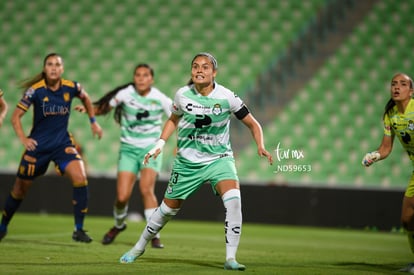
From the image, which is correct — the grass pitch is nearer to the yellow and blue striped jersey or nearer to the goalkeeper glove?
the goalkeeper glove

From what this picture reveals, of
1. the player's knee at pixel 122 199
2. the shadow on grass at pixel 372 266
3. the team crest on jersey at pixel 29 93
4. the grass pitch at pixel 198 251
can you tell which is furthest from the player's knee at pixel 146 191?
the shadow on grass at pixel 372 266

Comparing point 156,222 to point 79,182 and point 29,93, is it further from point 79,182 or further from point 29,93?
point 29,93

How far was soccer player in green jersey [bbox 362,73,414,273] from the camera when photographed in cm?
745

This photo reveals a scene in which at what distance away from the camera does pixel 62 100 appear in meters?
8.87

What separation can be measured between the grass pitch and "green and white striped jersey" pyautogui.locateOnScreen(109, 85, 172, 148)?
1407mm

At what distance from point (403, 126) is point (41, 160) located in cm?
427

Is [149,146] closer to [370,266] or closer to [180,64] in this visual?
[370,266]

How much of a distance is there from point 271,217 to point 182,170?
328 inches

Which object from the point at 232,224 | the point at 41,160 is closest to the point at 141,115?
the point at 41,160

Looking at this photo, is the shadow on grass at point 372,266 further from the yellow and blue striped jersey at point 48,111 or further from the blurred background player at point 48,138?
the yellow and blue striped jersey at point 48,111

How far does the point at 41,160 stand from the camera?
876cm

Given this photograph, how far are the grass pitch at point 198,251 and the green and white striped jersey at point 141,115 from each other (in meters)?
1.41

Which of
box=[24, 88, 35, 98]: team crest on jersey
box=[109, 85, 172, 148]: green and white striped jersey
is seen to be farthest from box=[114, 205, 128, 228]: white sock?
box=[24, 88, 35, 98]: team crest on jersey

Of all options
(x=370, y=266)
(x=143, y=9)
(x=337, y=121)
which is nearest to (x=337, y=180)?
(x=337, y=121)
